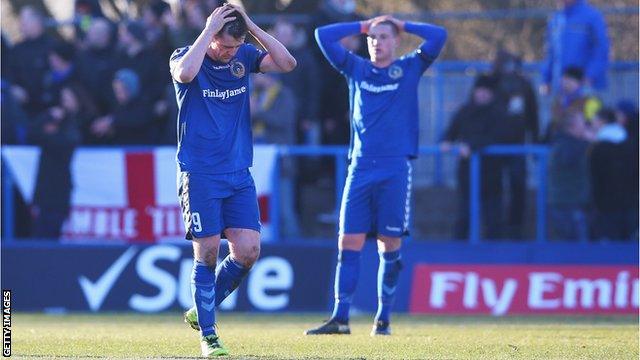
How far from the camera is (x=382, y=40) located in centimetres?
1259

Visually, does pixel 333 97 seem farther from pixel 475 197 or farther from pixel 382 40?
pixel 382 40

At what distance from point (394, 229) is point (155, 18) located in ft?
25.3

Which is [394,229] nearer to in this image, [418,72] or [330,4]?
[418,72]

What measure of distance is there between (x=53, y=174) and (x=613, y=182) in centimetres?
669

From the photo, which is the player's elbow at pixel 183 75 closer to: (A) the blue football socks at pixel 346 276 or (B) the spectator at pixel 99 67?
(A) the blue football socks at pixel 346 276

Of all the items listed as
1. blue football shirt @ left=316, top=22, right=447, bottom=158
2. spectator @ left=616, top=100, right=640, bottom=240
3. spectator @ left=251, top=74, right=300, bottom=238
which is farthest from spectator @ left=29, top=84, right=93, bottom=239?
spectator @ left=616, top=100, right=640, bottom=240

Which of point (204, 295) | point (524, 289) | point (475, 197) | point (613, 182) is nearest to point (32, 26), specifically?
point (475, 197)

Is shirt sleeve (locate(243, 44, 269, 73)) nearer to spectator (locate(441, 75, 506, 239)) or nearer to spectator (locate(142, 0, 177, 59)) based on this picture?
spectator (locate(441, 75, 506, 239))

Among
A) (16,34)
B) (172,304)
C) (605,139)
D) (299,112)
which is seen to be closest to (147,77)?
(299,112)

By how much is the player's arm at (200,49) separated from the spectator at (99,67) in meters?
8.23

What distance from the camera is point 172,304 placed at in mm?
16328

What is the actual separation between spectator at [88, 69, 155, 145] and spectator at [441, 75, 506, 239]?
3795 millimetres

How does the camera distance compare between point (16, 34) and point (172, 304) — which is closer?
point (172, 304)

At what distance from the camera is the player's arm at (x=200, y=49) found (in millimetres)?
10227
